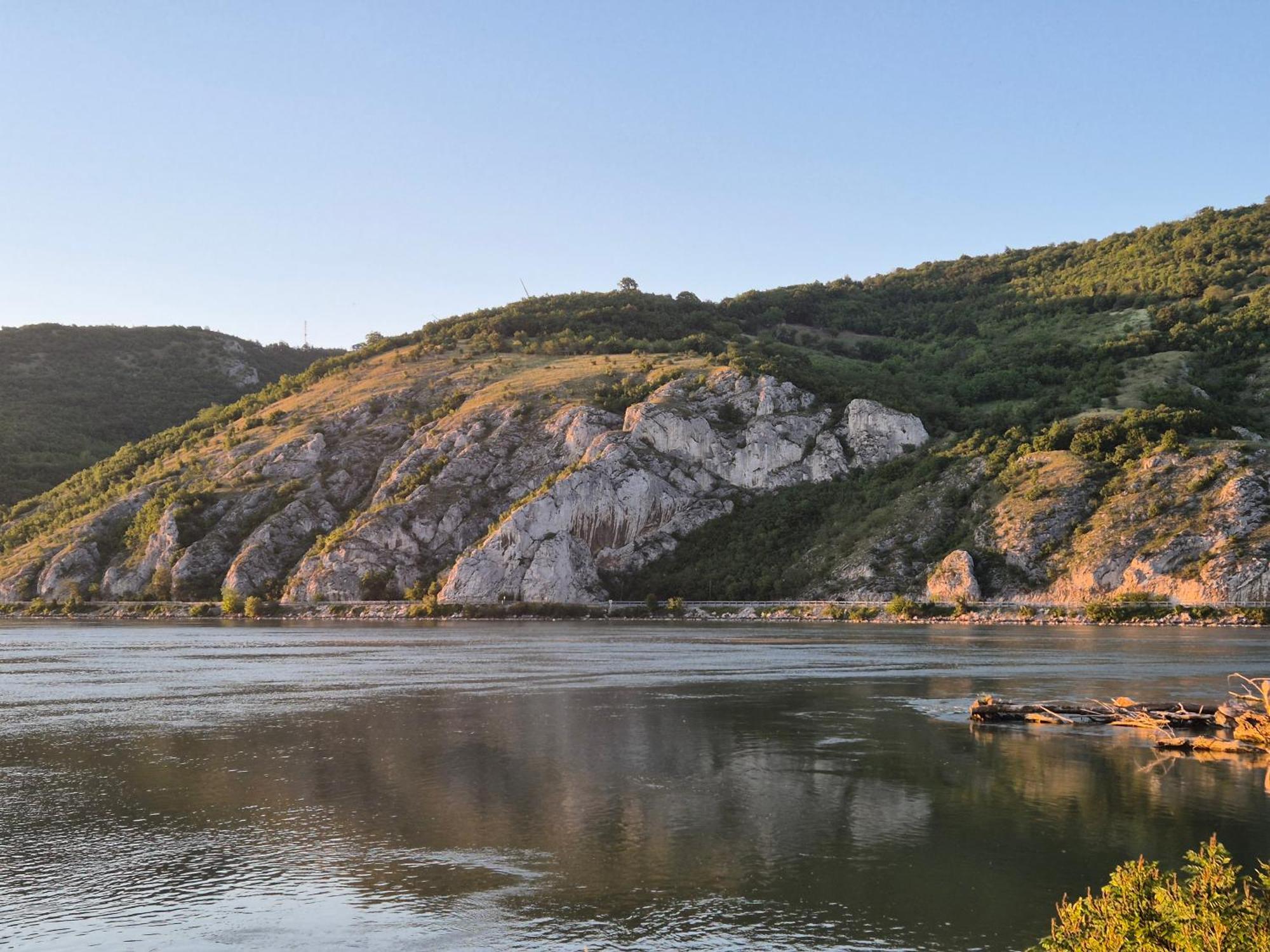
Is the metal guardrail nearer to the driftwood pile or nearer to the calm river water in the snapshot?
the calm river water

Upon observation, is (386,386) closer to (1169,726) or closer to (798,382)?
(798,382)

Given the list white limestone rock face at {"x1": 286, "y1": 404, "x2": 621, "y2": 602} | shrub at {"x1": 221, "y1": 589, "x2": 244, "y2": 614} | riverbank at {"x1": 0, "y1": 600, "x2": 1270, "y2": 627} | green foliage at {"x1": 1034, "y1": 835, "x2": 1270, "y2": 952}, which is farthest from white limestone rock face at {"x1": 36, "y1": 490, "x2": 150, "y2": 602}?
green foliage at {"x1": 1034, "y1": 835, "x2": 1270, "y2": 952}

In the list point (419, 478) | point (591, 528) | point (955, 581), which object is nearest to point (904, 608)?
point (955, 581)

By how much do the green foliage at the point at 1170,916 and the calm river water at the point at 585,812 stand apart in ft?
18.5

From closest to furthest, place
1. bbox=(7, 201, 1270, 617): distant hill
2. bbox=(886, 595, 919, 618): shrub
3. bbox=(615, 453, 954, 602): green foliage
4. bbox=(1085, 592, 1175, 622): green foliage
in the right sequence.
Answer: bbox=(1085, 592, 1175, 622): green foliage, bbox=(7, 201, 1270, 617): distant hill, bbox=(886, 595, 919, 618): shrub, bbox=(615, 453, 954, 602): green foliage

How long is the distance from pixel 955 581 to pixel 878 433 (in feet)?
121

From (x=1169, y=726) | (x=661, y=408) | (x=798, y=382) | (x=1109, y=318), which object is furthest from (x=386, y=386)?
(x=1169, y=726)

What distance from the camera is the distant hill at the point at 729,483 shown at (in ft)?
342

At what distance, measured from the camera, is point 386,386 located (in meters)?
177

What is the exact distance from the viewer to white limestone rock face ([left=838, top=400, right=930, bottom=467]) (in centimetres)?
13775

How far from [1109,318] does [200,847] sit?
18223 cm

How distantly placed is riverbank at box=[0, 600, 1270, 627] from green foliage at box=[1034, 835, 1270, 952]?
86969 millimetres

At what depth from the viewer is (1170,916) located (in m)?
10.3

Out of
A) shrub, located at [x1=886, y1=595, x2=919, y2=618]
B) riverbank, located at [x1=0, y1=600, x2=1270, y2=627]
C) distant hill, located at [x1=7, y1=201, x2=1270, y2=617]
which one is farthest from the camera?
shrub, located at [x1=886, y1=595, x2=919, y2=618]
